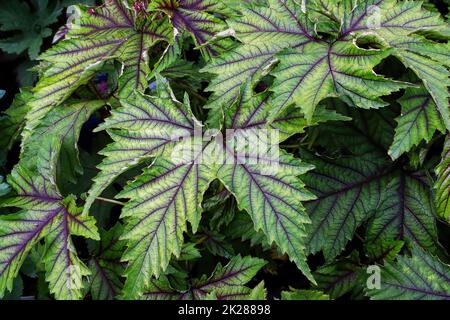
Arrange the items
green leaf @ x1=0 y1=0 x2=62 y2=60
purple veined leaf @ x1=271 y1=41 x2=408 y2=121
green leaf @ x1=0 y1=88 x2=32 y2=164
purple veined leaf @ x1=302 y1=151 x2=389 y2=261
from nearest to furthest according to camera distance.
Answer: purple veined leaf @ x1=271 y1=41 x2=408 y2=121 → purple veined leaf @ x1=302 y1=151 x2=389 y2=261 → green leaf @ x1=0 y1=88 x2=32 y2=164 → green leaf @ x1=0 y1=0 x2=62 y2=60

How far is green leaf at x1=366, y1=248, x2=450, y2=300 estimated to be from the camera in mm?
1267

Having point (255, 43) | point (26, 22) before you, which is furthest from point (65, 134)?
point (26, 22)

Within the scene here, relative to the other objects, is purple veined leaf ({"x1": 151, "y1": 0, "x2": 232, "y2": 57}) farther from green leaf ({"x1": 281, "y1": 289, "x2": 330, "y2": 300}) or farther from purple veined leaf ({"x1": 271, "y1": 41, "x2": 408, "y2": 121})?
green leaf ({"x1": 281, "y1": 289, "x2": 330, "y2": 300})

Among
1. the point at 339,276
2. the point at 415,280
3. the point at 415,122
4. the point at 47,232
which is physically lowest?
the point at 339,276

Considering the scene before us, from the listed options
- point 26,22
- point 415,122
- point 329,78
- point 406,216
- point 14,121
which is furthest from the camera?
point 26,22

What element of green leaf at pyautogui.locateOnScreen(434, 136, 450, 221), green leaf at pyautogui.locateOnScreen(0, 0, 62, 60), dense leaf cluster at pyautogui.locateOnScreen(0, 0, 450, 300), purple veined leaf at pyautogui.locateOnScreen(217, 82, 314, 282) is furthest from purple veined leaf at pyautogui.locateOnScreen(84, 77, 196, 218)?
green leaf at pyautogui.locateOnScreen(0, 0, 62, 60)

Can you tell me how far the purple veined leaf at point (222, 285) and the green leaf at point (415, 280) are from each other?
12.1 inches

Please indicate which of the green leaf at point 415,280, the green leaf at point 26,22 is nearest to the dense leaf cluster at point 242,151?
the green leaf at point 415,280

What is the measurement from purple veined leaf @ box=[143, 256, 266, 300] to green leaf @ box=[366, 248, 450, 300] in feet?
1.01

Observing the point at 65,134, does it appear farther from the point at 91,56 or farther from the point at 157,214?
the point at 157,214

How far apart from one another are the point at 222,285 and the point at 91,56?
693 mm

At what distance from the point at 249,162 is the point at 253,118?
4.4 inches

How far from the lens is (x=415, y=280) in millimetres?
1277

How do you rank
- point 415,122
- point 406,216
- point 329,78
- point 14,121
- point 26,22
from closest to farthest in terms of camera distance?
point 329,78 < point 415,122 < point 406,216 < point 14,121 < point 26,22
